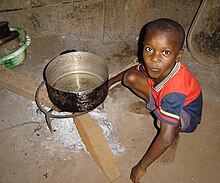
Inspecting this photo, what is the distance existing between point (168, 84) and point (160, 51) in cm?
25

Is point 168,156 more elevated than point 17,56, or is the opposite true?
point 17,56

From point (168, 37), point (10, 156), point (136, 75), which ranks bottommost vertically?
point (10, 156)

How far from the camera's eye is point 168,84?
160 centimetres

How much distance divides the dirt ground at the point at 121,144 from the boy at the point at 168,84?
0.31 meters

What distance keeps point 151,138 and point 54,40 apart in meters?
1.80

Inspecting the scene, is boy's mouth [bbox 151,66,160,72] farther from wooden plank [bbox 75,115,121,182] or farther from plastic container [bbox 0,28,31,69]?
plastic container [bbox 0,28,31,69]

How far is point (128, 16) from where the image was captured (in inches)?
121

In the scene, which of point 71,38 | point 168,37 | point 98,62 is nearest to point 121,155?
point 98,62

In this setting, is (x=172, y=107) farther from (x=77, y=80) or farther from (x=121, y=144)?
(x=77, y=80)

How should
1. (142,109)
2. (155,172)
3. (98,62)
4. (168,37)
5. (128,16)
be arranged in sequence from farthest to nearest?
(128,16) < (142,109) < (98,62) < (155,172) < (168,37)

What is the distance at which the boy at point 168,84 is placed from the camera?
1.43 metres

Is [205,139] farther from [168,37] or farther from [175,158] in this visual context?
[168,37]

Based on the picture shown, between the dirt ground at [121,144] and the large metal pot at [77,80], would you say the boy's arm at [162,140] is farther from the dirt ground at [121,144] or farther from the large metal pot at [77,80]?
the large metal pot at [77,80]

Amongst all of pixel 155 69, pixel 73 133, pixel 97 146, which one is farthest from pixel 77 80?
pixel 155 69
